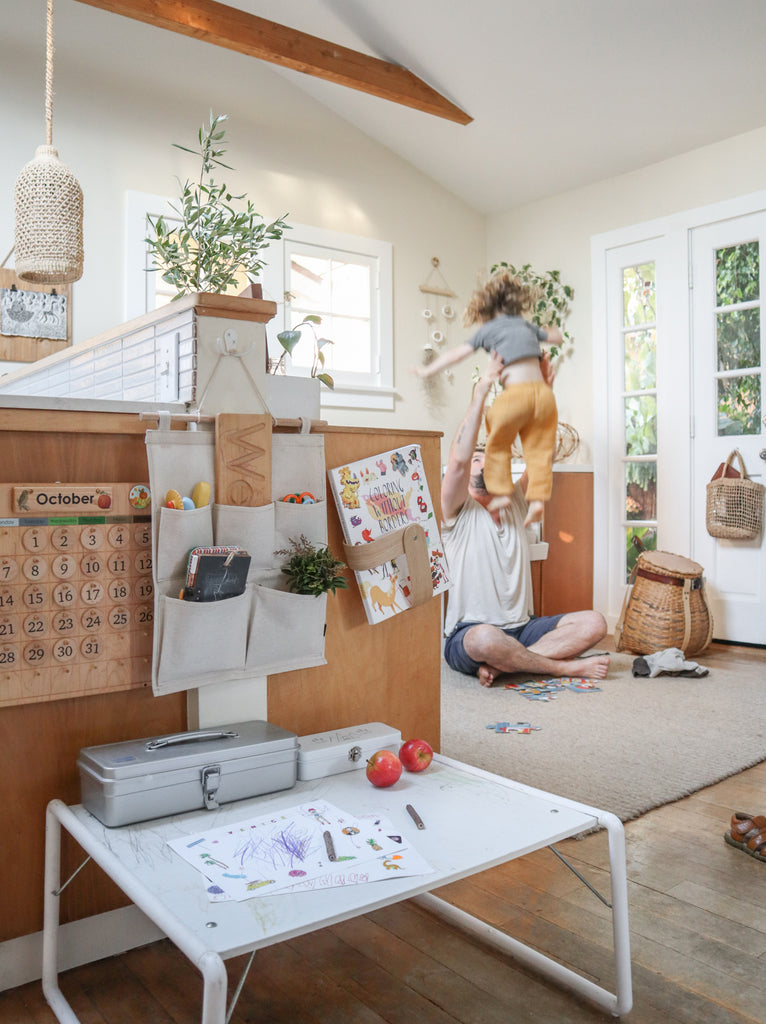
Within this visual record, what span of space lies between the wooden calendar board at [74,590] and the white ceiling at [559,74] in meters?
2.86

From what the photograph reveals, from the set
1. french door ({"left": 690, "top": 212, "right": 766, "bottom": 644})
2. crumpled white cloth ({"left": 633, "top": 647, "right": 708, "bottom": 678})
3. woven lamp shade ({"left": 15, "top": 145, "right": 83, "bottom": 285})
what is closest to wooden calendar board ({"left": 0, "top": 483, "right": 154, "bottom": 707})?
woven lamp shade ({"left": 15, "top": 145, "right": 83, "bottom": 285})

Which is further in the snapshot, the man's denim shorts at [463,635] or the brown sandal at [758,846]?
the man's denim shorts at [463,635]

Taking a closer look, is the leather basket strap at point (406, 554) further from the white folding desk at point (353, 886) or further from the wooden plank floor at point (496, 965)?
Result: the wooden plank floor at point (496, 965)

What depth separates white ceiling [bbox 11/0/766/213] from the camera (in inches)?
127

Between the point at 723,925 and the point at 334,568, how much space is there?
2.75ft

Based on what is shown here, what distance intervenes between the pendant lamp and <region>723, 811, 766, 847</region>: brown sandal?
1795 millimetres

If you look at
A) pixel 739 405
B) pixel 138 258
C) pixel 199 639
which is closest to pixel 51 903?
pixel 199 639

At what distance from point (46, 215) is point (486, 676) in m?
2.04

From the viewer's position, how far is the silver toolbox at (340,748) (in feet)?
4.37

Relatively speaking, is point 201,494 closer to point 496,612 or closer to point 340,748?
point 340,748

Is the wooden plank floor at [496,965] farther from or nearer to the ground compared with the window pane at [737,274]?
nearer to the ground

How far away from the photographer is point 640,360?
418 cm

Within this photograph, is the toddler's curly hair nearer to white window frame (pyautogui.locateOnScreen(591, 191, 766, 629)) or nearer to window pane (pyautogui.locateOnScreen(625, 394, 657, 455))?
white window frame (pyautogui.locateOnScreen(591, 191, 766, 629))

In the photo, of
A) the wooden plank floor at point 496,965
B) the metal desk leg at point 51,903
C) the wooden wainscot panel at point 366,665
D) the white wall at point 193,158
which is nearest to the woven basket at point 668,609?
the white wall at point 193,158
